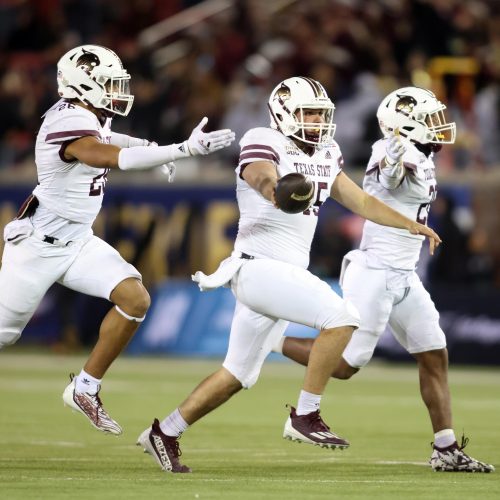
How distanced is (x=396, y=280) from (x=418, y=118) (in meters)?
0.99

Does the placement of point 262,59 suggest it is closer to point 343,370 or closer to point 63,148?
point 343,370

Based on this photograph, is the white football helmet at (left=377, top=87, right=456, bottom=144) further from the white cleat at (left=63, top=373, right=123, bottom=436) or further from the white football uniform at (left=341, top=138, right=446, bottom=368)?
the white cleat at (left=63, top=373, right=123, bottom=436)

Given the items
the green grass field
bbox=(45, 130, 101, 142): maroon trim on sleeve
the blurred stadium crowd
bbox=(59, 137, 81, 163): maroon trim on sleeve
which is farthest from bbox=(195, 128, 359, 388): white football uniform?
the blurred stadium crowd

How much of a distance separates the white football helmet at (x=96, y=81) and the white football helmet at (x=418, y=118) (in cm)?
161

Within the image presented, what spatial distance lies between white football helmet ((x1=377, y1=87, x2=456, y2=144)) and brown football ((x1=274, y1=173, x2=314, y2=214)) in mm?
1523

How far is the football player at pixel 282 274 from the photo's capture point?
761 cm

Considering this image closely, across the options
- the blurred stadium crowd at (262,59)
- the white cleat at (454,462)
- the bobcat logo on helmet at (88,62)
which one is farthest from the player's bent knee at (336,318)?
the blurred stadium crowd at (262,59)

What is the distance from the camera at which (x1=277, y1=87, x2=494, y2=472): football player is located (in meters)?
8.41

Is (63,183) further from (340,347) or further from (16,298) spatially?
(340,347)

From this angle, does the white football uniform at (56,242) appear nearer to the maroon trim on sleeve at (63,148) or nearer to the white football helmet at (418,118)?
the maroon trim on sleeve at (63,148)

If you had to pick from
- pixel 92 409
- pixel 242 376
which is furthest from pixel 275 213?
pixel 92 409

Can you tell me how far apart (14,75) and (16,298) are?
11.6m

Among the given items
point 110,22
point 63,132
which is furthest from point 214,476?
point 110,22

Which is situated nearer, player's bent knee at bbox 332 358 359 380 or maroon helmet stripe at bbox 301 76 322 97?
maroon helmet stripe at bbox 301 76 322 97
